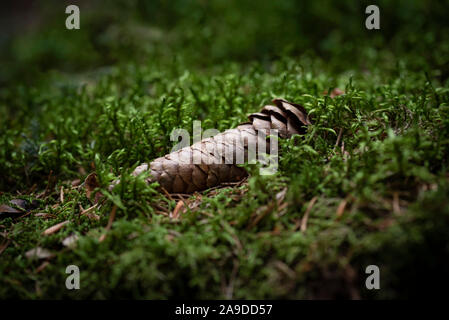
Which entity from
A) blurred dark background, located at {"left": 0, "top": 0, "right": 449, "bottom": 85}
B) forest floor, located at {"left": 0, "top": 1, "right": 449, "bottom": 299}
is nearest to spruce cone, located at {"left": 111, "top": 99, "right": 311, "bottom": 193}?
forest floor, located at {"left": 0, "top": 1, "right": 449, "bottom": 299}

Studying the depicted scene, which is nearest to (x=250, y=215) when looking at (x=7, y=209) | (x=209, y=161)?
(x=209, y=161)

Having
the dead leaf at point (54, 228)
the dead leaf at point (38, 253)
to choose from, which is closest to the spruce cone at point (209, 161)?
the dead leaf at point (54, 228)

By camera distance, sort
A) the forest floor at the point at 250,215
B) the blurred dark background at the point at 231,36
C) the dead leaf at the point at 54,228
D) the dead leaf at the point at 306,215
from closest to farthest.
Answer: the forest floor at the point at 250,215
the dead leaf at the point at 306,215
the dead leaf at the point at 54,228
the blurred dark background at the point at 231,36

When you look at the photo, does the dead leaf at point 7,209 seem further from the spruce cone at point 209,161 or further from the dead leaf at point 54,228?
the spruce cone at point 209,161

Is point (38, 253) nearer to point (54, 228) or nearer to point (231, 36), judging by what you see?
point (54, 228)

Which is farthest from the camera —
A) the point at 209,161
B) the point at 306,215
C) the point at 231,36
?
the point at 231,36

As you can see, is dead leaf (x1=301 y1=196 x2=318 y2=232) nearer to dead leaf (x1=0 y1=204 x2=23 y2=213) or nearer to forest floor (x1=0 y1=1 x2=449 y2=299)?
forest floor (x1=0 y1=1 x2=449 y2=299)
